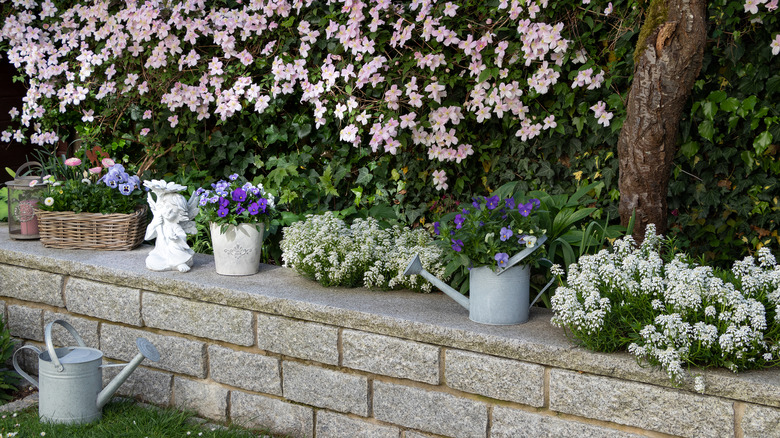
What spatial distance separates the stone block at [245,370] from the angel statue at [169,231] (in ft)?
1.46

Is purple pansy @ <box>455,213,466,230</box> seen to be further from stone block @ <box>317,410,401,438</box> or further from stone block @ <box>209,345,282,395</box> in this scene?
stone block @ <box>209,345,282,395</box>

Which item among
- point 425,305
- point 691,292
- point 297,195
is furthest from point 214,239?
point 691,292

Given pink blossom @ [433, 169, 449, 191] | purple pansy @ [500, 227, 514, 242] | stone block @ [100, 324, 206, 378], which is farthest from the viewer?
pink blossom @ [433, 169, 449, 191]

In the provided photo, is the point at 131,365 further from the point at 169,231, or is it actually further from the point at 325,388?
the point at 325,388

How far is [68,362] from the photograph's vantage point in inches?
118

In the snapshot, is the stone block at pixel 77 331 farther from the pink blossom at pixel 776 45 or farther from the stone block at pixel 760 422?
the pink blossom at pixel 776 45

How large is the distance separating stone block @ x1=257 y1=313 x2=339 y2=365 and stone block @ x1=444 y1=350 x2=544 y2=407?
1.58 feet

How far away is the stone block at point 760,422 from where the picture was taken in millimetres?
2127

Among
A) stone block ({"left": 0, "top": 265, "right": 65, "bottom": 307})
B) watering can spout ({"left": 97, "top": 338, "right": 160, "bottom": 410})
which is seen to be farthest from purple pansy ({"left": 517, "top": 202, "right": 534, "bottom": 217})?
stone block ({"left": 0, "top": 265, "right": 65, "bottom": 307})

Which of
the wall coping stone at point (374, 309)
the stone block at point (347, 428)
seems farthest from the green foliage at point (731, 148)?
the stone block at point (347, 428)

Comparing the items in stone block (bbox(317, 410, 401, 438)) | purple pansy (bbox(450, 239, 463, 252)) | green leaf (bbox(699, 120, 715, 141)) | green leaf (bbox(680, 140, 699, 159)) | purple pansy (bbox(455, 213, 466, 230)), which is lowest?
stone block (bbox(317, 410, 401, 438))

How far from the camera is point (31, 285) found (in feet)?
12.1

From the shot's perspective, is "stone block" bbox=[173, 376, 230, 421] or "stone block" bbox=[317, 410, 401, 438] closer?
"stone block" bbox=[317, 410, 401, 438]

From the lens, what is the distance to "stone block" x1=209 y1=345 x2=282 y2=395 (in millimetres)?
3021
